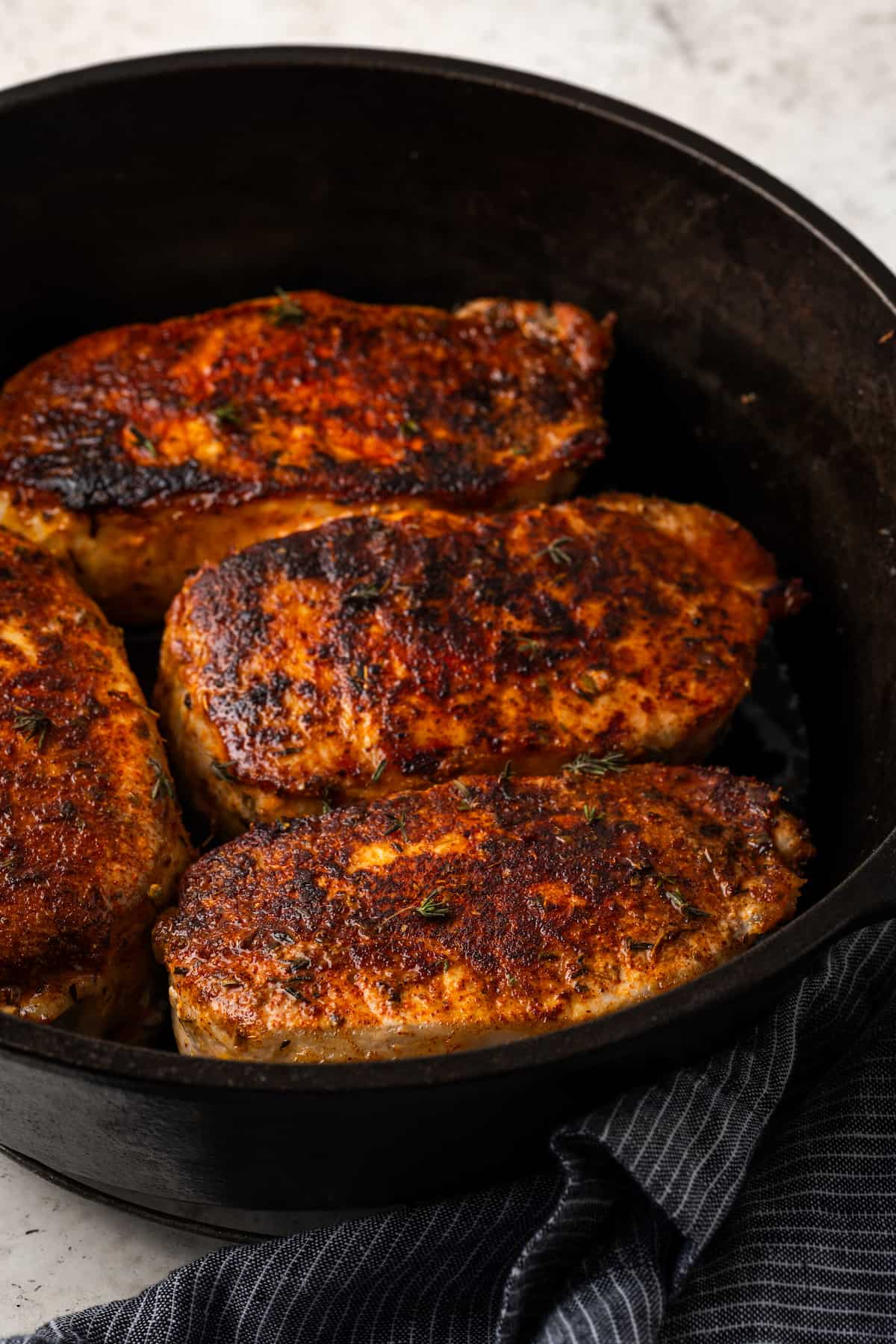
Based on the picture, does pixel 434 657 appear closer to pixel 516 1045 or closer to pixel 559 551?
pixel 559 551

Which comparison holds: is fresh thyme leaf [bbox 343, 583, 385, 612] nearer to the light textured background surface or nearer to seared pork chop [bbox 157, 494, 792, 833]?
seared pork chop [bbox 157, 494, 792, 833]

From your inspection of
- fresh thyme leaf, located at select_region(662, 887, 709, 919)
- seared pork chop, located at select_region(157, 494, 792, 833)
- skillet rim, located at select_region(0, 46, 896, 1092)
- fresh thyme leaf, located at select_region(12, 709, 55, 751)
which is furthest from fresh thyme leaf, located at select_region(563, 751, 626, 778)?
fresh thyme leaf, located at select_region(12, 709, 55, 751)

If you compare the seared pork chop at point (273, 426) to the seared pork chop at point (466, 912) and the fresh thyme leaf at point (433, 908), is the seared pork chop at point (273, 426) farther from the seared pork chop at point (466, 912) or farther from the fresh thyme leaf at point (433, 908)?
the fresh thyme leaf at point (433, 908)

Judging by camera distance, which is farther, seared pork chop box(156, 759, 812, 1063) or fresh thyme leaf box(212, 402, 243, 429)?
fresh thyme leaf box(212, 402, 243, 429)

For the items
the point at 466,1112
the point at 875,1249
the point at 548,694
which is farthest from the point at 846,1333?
the point at 548,694

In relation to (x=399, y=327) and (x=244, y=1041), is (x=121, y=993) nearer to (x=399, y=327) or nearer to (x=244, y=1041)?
(x=244, y=1041)

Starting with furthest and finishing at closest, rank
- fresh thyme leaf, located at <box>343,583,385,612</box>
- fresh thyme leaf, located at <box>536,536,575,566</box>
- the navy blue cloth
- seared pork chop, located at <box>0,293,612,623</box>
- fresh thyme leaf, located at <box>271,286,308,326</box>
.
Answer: fresh thyme leaf, located at <box>271,286,308,326</box> → seared pork chop, located at <box>0,293,612,623</box> → fresh thyme leaf, located at <box>536,536,575,566</box> → fresh thyme leaf, located at <box>343,583,385,612</box> → the navy blue cloth

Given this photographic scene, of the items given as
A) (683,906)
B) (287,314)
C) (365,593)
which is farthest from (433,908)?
(287,314)
